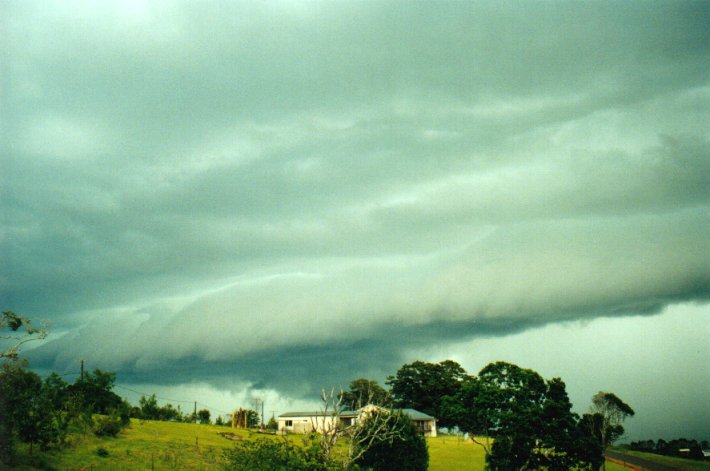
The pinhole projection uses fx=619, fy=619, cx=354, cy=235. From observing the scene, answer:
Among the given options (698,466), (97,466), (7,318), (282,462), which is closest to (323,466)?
(282,462)

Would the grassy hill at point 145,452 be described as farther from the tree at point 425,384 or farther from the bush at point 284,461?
the tree at point 425,384

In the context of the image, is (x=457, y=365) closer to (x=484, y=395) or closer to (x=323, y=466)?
(x=484, y=395)

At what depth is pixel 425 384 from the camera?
146000 mm

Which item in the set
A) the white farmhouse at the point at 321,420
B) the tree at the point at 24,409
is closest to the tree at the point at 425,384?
the white farmhouse at the point at 321,420

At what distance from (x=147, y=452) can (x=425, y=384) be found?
98.3m

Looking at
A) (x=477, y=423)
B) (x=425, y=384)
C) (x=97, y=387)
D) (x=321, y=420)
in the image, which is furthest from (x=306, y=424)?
(x=477, y=423)

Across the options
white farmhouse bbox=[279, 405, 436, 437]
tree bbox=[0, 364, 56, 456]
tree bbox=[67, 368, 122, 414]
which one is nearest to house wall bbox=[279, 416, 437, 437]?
white farmhouse bbox=[279, 405, 436, 437]

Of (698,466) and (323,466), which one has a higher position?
(323,466)

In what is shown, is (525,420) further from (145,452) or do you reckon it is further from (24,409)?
(24,409)

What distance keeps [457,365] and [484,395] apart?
9156cm

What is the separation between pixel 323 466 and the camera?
31.2m

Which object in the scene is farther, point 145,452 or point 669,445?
point 669,445

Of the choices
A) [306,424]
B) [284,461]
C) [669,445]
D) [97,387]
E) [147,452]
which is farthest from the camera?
[669,445]

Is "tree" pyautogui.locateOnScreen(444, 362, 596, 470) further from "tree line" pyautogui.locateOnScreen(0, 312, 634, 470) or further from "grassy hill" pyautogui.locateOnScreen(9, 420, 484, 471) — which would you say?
"grassy hill" pyautogui.locateOnScreen(9, 420, 484, 471)
